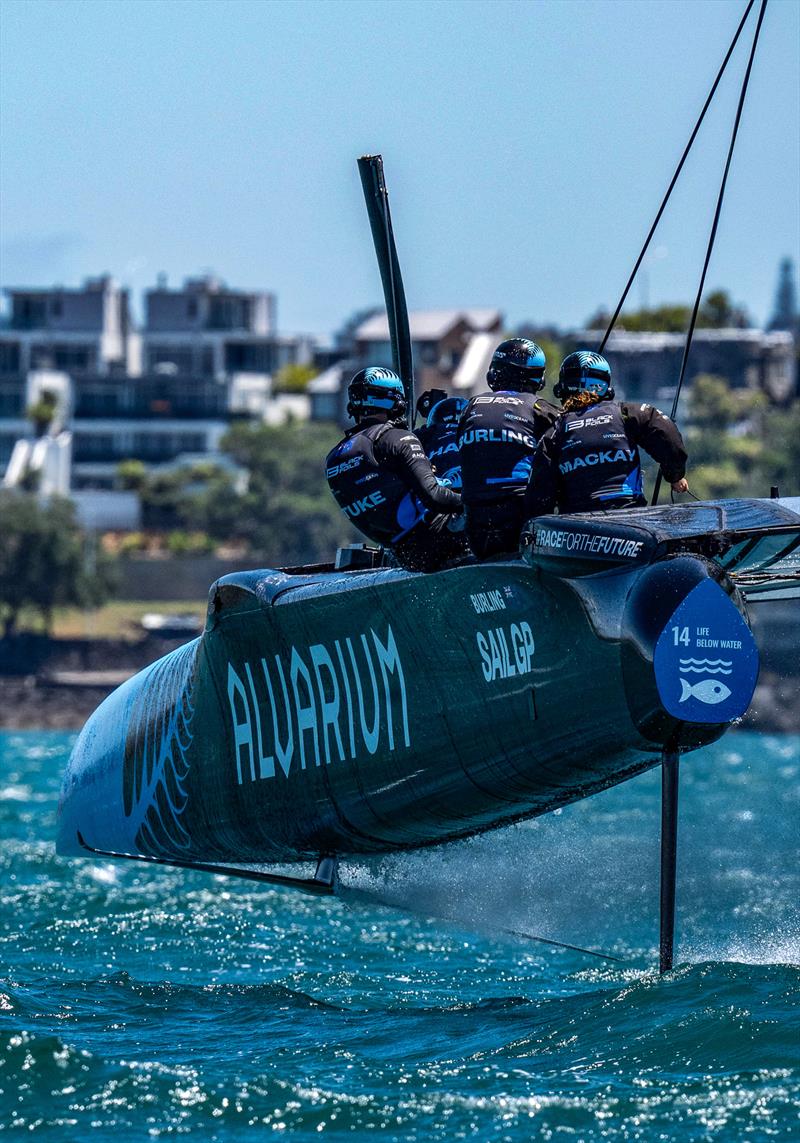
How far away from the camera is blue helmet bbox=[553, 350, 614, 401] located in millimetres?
7617

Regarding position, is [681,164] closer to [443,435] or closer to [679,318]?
[443,435]

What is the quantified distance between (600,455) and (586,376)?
386 millimetres

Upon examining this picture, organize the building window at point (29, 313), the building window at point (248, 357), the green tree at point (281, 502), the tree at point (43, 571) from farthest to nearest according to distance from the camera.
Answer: the building window at point (248, 357) < the building window at point (29, 313) < the green tree at point (281, 502) < the tree at point (43, 571)

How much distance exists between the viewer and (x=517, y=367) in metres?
7.72

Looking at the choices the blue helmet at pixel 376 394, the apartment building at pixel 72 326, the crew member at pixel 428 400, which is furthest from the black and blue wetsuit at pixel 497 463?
the apartment building at pixel 72 326

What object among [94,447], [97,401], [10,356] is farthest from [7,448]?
[10,356]

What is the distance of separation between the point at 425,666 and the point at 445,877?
2022mm

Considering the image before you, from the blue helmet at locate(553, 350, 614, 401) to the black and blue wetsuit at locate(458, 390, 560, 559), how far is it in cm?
15

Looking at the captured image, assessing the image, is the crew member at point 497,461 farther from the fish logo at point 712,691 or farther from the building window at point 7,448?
the building window at point 7,448

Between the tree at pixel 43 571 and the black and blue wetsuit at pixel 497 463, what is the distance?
50.5 metres

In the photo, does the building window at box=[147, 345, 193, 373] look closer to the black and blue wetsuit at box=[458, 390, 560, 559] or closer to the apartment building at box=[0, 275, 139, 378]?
the apartment building at box=[0, 275, 139, 378]

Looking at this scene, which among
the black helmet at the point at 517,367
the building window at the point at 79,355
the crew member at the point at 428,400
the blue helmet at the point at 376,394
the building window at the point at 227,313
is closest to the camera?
the black helmet at the point at 517,367

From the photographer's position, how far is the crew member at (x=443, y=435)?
8.86 metres

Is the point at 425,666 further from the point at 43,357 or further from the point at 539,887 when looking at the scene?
the point at 43,357
